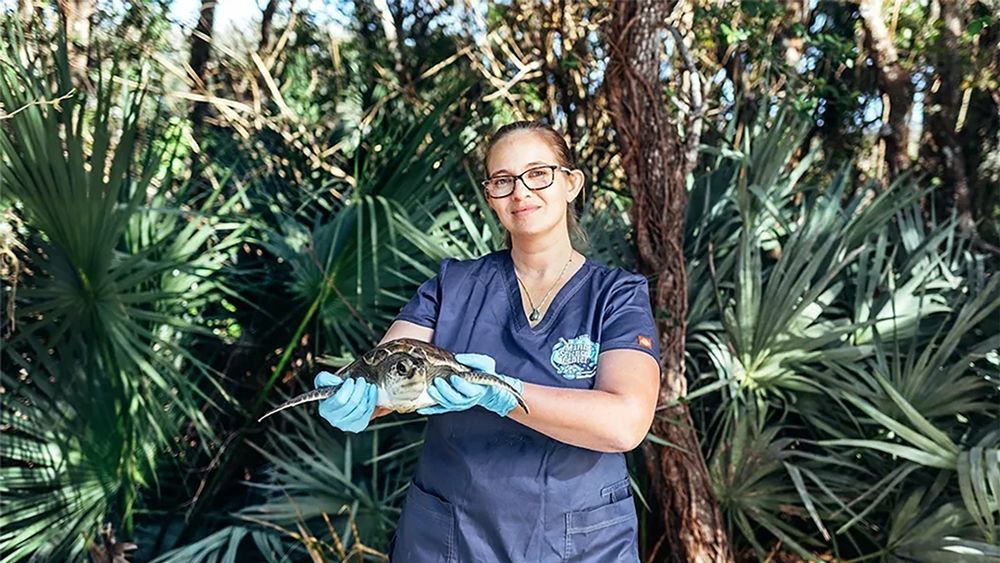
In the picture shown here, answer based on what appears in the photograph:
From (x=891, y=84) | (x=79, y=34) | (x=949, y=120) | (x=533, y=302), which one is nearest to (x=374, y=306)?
(x=79, y=34)

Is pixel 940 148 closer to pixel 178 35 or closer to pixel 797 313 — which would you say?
pixel 797 313

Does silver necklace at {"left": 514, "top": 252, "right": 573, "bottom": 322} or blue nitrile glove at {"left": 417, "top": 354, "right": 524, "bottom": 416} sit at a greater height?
A: silver necklace at {"left": 514, "top": 252, "right": 573, "bottom": 322}

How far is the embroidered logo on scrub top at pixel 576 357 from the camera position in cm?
173

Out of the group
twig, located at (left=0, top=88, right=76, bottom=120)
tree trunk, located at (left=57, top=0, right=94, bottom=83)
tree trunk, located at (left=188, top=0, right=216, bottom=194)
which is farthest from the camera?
tree trunk, located at (left=188, top=0, right=216, bottom=194)

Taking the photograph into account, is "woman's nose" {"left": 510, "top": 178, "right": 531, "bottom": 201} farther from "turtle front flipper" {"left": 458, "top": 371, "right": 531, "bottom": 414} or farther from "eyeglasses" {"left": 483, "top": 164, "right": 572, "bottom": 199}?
"turtle front flipper" {"left": 458, "top": 371, "right": 531, "bottom": 414}

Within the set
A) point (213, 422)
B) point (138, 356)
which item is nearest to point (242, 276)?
point (213, 422)

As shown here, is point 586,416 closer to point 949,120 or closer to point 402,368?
point 402,368

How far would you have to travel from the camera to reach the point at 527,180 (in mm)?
1862

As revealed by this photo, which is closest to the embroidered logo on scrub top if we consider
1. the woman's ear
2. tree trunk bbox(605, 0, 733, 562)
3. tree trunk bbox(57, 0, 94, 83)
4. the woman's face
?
the woman's face

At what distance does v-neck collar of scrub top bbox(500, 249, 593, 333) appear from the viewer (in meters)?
1.83

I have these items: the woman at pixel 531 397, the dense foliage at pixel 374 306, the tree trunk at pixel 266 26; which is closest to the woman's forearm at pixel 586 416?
the woman at pixel 531 397

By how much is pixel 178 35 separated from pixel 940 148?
403cm

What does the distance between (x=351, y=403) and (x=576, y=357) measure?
38 cm

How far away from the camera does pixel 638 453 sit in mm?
3535
